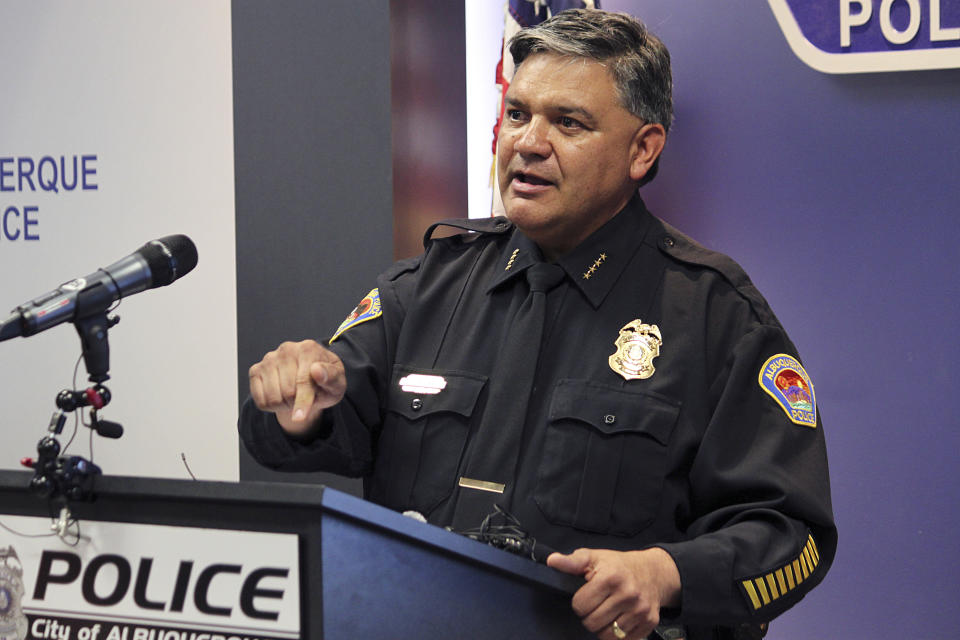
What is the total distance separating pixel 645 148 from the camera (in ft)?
5.95

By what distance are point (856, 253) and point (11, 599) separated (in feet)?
6.81

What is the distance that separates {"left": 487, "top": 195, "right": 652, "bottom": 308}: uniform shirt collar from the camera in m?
1.75

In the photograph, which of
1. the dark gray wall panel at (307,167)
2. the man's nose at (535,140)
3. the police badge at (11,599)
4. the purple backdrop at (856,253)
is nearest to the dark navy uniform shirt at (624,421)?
the man's nose at (535,140)

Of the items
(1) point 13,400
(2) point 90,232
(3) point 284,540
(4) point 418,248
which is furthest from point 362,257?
(3) point 284,540

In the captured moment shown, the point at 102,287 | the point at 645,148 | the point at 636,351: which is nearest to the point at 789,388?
the point at 636,351

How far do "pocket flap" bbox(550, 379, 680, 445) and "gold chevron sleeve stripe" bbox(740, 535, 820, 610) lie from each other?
0.25m

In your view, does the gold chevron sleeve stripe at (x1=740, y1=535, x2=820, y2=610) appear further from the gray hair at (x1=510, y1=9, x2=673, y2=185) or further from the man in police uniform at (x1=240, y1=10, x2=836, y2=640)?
the gray hair at (x1=510, y1=9, x2=673, y2=185)

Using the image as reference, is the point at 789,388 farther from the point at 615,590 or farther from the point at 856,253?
the point at 856,253

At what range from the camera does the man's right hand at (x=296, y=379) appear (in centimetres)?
145

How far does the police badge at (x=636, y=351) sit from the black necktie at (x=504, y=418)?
13cm

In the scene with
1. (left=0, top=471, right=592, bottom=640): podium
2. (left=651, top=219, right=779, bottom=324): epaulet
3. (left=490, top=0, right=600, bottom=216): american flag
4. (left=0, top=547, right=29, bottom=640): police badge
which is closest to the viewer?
(left=0, top=471, right=592, bottom=640): podium

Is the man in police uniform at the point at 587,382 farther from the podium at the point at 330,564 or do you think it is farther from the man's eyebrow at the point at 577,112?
the podium at the point at 330,564

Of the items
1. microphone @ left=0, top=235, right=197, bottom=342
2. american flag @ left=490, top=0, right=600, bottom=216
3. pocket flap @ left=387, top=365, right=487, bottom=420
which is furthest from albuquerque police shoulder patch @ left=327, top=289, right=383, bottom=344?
american flag @ left=490, top=0, right=600, bottom=216

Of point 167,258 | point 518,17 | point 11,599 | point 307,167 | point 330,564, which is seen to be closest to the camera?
point 330,564
